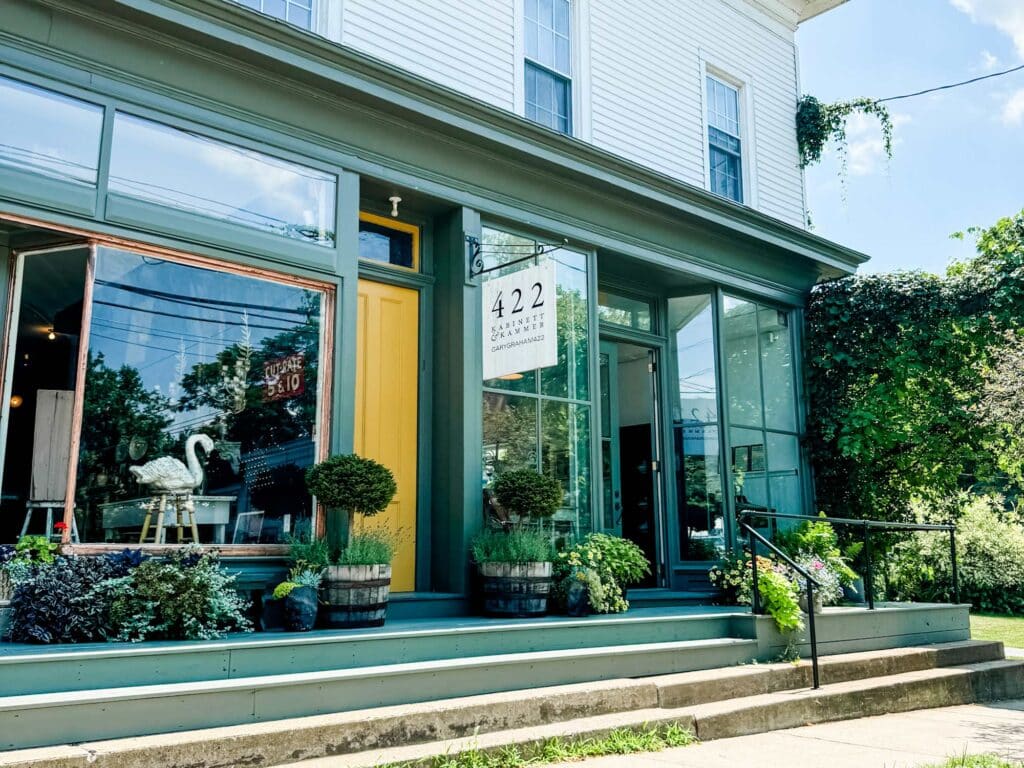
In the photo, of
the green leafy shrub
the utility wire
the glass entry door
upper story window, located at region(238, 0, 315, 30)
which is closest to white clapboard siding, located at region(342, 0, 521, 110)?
upper story window, located at region(238, 0, 315, 30)

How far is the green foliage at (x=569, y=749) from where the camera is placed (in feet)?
15.4

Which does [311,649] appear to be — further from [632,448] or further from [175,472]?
[632,448]

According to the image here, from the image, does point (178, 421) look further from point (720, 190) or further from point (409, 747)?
point (720, 190)

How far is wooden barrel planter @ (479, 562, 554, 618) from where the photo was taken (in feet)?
23.0

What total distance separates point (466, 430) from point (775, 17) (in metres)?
8.08

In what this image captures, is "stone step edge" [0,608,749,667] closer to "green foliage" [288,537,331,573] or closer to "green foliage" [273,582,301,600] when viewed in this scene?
"green foliage" [273,582,301,600]

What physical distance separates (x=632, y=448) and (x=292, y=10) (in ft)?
19.0

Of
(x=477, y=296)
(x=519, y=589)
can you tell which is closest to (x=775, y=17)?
(x=477, y=296)

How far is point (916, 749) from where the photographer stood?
588cm

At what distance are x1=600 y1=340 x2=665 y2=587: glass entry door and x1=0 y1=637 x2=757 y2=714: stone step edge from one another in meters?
3.19

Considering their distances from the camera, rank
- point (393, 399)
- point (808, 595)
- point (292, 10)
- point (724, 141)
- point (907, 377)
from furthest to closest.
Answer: point (724, 141), point (907, 377), point (393, 399), point (292, 10), point (808, 595)

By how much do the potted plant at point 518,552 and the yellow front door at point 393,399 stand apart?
67 cm

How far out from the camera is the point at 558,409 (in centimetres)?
851

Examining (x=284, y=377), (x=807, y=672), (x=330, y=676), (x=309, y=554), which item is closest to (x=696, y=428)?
(x=807, y=672)
